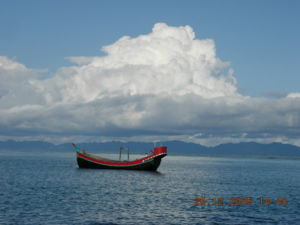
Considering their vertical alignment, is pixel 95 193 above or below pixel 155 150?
below

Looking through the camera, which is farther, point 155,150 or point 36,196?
point 155,150

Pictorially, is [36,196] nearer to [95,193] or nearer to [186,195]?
[95,193]

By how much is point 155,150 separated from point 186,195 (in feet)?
146

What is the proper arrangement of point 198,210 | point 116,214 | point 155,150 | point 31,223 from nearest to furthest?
point 31,223, point 116,214, point 198,210, point 155,150

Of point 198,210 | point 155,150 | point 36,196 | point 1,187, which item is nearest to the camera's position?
point 198,210

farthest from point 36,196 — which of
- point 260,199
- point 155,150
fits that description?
point 155,150

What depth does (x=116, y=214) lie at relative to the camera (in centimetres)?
4056

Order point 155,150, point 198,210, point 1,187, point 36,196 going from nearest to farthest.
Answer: point 198,210 < point 36,196 < point 1,187 < point 155,150

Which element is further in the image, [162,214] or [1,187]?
[1,187]

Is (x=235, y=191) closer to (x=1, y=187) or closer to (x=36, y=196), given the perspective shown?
(x=36, y=196)

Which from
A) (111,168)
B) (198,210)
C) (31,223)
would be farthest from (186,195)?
(111,168)

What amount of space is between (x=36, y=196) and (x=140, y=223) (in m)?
22.3

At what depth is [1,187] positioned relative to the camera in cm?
6488

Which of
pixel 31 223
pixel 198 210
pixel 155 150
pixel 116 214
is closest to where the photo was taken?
pixel 31 223
